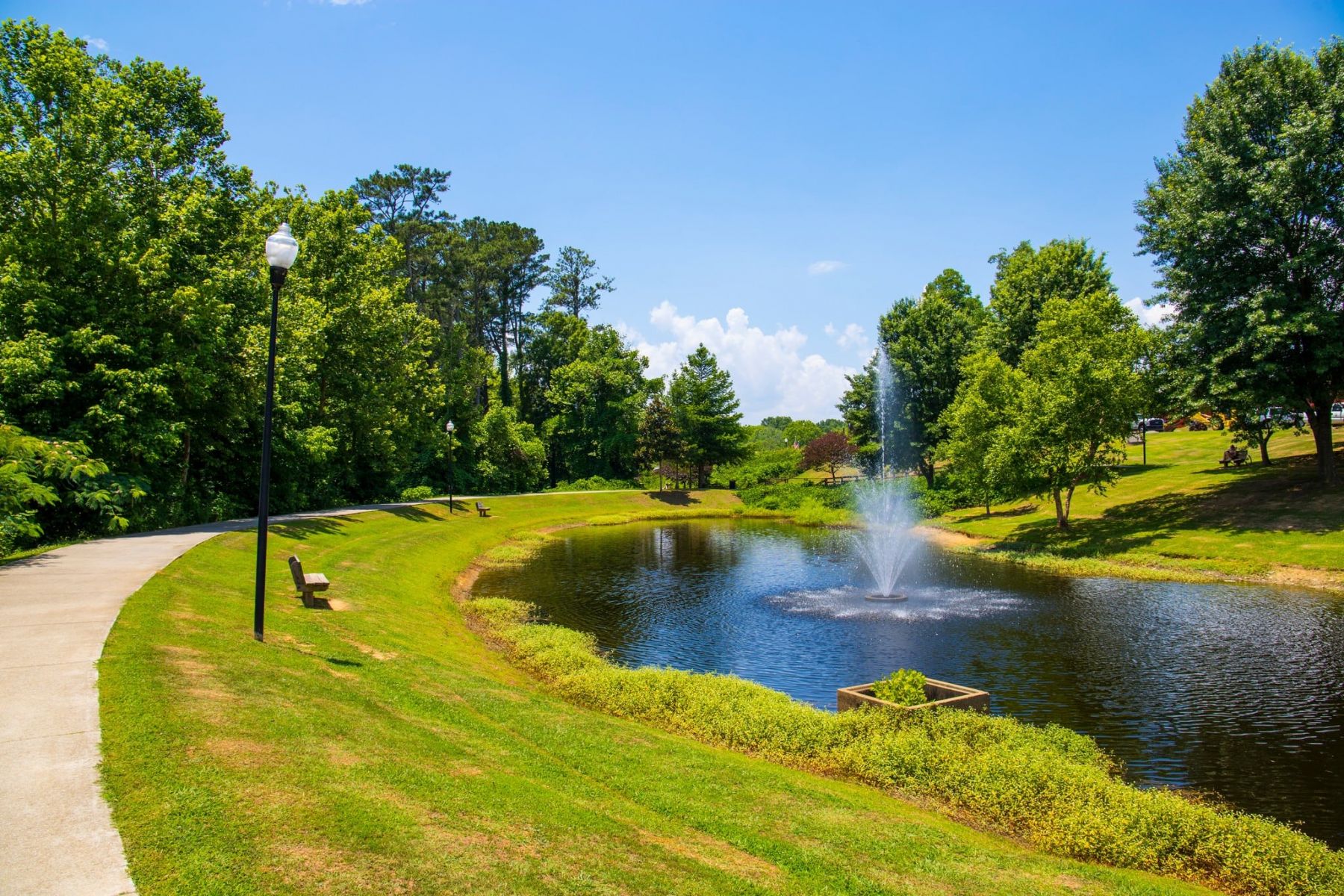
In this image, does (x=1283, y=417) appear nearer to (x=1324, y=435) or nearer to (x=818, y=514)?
(x=1324, y=435)

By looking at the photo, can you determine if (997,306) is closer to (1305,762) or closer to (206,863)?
(1305,762)

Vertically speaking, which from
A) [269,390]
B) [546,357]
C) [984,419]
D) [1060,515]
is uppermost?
[546,357]

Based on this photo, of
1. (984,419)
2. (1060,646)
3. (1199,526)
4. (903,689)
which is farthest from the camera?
(984,419)

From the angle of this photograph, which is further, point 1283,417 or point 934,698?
point 1283,417

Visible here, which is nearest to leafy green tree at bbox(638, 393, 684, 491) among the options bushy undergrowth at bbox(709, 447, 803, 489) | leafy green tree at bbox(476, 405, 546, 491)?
bushy undergrowth at bbox(709, 447, 803, 489)

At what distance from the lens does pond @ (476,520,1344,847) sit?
14328 mm

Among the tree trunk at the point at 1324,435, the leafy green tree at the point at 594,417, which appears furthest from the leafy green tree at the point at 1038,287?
the leafy green tree at the point at 594,417

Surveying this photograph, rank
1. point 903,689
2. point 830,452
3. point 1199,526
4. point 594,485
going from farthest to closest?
point 830,452 < point 594,485 < point 1199,526 < point 903,689

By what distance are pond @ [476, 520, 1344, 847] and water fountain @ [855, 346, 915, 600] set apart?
114cm

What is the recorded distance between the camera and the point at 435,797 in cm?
850

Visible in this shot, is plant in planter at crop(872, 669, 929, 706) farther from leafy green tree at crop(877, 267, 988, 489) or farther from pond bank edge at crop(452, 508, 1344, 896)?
leafy green tree at crop(877, 267, 988, 489)

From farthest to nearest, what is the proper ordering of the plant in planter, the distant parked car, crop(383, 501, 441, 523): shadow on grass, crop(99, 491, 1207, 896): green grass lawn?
crop(383, 501, 441, 523): shadow on grass < the distant parked car < the plant in planter < crop(99, 491, 1207, 896): green grass lawn

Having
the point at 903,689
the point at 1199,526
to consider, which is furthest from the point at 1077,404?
the point at 903,689

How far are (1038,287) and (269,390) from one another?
2423 inches
